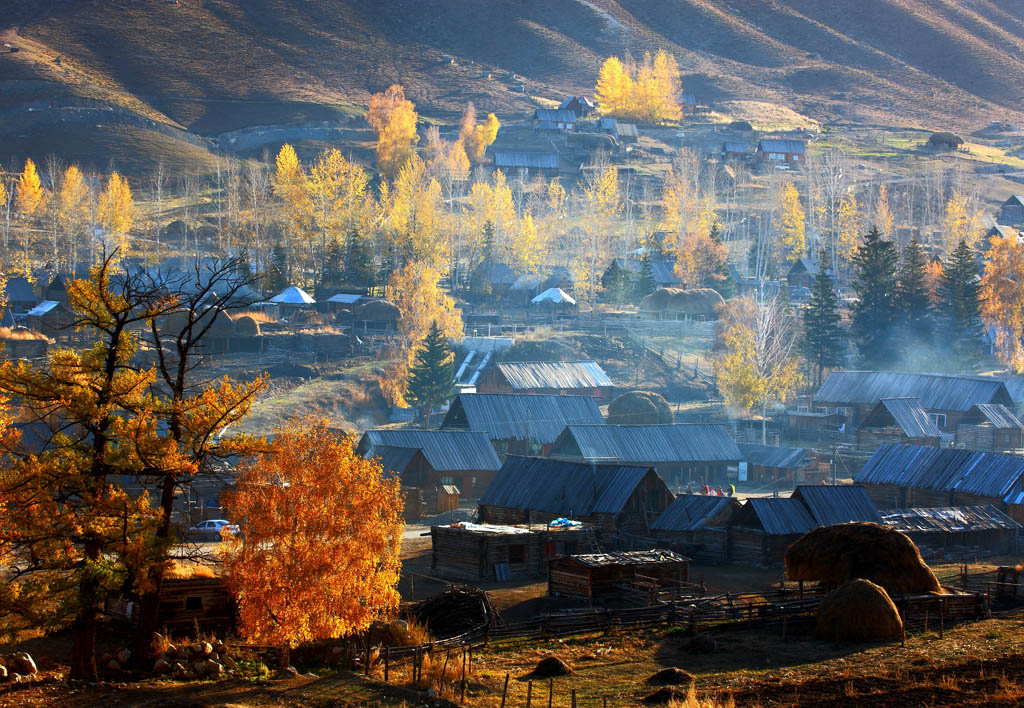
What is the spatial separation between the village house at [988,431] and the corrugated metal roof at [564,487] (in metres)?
27.4

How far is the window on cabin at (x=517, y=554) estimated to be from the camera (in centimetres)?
3809

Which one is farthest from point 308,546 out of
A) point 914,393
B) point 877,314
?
point 877,314

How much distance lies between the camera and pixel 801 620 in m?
28.5

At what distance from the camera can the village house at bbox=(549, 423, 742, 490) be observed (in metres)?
53.2

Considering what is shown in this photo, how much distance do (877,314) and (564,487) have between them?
145ft

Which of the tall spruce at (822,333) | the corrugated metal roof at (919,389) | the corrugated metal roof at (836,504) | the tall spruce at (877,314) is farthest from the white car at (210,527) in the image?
the tall spruce at (877,314)

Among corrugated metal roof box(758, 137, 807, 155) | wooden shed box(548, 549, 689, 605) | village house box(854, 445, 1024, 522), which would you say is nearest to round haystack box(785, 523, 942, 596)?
wooden shed box(548, 549, 689, 605)

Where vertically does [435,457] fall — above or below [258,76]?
below

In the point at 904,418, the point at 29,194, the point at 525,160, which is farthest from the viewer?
the point at 525,160

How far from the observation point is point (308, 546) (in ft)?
79.7

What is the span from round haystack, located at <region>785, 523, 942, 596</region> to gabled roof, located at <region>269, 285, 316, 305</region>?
171ft

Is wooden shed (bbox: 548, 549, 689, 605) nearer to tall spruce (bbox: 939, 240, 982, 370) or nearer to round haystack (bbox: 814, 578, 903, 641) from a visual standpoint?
round haystack (bbox: 814, 578, 903, 641)

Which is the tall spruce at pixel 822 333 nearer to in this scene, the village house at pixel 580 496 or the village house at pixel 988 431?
the village house at pixel 988 431

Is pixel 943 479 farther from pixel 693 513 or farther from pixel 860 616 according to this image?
pixel 860 616
